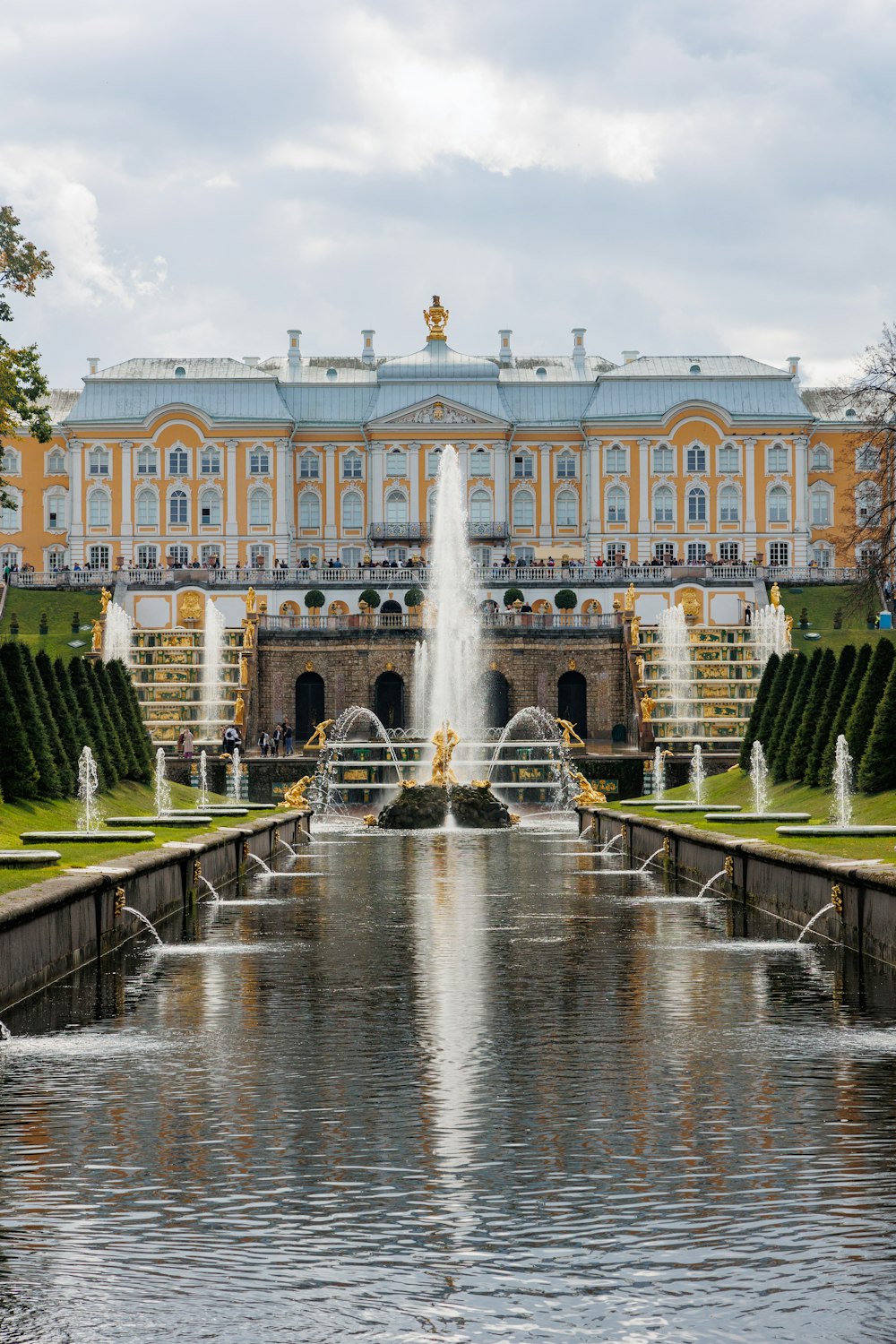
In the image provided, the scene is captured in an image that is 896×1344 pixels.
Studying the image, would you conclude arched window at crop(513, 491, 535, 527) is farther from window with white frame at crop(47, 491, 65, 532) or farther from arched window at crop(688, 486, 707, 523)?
window with white frame at crop(47, 491, 65, 532)

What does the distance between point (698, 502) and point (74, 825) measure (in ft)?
247

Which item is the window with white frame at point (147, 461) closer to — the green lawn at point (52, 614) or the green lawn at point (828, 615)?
the green lawn at point (52, 614)

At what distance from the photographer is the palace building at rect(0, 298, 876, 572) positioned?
331 ft

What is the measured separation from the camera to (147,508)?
101 m

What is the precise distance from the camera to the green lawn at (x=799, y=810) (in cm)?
2008

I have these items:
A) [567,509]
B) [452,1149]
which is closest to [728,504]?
[567,509]

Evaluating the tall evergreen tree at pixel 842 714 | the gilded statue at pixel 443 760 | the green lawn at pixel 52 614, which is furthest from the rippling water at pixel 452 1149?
the green lawn at pixel 52 614

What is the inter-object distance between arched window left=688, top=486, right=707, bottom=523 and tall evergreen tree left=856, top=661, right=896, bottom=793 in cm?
7186

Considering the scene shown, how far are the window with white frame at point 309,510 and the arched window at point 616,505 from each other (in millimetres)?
14714

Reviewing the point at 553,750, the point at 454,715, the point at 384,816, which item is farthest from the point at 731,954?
the point at 454,715

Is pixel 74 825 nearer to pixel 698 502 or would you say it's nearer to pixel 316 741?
pixel 316 741

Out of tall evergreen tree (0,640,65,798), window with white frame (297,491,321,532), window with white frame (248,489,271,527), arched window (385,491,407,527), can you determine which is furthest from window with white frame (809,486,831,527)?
tall evergreen tree (0,640,65,798)

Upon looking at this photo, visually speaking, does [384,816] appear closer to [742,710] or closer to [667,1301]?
[742,710]

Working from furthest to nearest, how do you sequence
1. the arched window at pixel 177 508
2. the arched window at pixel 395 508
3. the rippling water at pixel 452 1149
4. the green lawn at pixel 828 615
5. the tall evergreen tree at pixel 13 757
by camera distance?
1. the arched window at pixel 395 508
2. the arched window at pixel 177 508
3. the green lawn at pixel 828 615
4. the tall evergreen tree at pixel 13 757
5. the rippling water at pixel 452 1149
